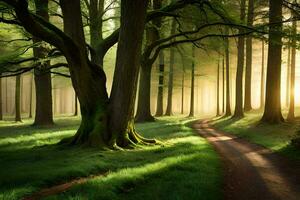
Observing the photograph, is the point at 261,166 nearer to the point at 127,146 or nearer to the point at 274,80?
the point at 127,146

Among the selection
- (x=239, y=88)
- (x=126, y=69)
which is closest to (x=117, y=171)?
(x=126, y=69)

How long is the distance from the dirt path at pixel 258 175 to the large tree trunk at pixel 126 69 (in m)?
3.74

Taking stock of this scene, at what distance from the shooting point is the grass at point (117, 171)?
7.83 metres

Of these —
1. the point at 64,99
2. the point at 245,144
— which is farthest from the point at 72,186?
the point at 64,99

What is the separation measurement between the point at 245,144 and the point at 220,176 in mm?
7829

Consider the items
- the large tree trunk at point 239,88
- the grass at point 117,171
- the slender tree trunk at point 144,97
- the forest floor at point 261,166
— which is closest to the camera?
the grass at point 117,171

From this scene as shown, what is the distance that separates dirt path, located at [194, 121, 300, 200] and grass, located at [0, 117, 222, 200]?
0.39 meters

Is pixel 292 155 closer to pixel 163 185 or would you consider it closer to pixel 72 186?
pixel 163 185

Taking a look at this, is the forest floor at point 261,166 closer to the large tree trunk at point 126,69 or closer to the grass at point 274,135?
the grass at point 274,135

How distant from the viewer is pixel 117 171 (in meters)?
9.92

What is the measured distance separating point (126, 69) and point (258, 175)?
20.3 feet

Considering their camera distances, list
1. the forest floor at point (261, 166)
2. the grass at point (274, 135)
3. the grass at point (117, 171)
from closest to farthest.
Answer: the grass at point (117, 171) → the forest floor at point (261, 166) → the grass at point (274, 135)

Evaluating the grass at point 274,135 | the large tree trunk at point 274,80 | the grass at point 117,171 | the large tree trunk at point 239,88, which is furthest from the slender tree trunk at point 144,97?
the grass at point 117,171

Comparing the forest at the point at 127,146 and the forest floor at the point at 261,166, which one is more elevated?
the forest at the point at 127,146
